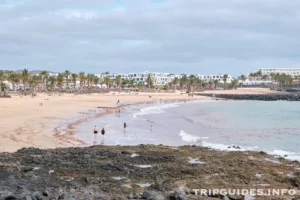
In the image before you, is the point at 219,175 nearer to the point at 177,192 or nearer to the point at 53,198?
the point at 177,192

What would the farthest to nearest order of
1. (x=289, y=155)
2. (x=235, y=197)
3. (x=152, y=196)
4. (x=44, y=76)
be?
(x=44, y=76)
(x=289, y=155)
(x=235, y=197)
(x=152, y=196)

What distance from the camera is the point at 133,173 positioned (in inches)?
532

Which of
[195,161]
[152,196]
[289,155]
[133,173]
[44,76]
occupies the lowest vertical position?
[289,155]

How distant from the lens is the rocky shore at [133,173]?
1070 cm

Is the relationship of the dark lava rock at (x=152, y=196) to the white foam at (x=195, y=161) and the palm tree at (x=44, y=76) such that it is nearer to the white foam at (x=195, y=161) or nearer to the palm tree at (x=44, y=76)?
the white foam at (x=195, y=161)

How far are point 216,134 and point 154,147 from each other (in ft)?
42.9

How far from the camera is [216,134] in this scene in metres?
31.9

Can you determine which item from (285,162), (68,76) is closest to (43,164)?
(285,162)

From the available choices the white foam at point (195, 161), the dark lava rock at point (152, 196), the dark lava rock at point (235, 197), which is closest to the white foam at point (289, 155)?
the white foam at point (195, 161)

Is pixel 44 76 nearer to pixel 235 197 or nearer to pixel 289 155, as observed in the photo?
pixel 289 155

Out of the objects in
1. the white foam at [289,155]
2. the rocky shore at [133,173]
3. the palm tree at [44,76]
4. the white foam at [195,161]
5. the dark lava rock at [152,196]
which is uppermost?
the palm tree at [44,76]

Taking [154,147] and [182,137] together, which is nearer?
[154,147]

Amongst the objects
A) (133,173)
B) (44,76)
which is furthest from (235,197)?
(44,76)

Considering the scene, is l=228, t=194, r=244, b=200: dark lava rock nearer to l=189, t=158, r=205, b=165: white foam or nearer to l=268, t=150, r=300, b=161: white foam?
l=189, t=158, r=205, b=165: white foam
